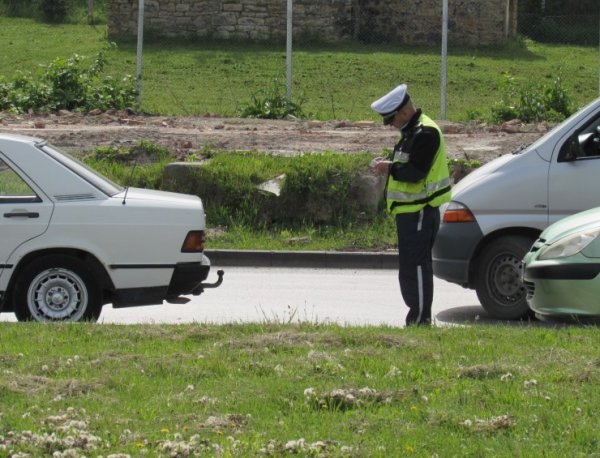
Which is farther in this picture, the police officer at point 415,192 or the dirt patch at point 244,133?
the dirt patch at point 244,133

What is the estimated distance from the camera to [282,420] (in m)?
6.02

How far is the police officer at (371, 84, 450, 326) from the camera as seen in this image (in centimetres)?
938

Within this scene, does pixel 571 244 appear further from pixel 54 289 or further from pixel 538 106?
pixel 538 106

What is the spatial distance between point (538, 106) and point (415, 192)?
13.5 m

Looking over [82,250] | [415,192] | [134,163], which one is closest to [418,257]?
[415,192]

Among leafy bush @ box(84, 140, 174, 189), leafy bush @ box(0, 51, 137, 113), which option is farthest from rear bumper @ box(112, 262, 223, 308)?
leafy bush @ box(0, 51, 137, 113)

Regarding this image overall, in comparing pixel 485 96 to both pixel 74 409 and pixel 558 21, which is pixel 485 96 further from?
pixel 74 409

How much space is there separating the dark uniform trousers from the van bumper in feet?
4.26

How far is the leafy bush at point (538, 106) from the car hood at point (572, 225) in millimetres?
12592

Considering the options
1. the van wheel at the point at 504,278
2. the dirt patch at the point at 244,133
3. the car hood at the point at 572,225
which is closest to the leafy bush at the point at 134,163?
the dirt patch at the point at 244,133

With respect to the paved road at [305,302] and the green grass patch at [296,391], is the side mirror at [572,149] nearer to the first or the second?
the paved road at [305,302]

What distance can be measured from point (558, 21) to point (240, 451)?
102 feet

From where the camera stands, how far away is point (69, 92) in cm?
2386

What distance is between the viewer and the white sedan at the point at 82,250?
31.4 feet
